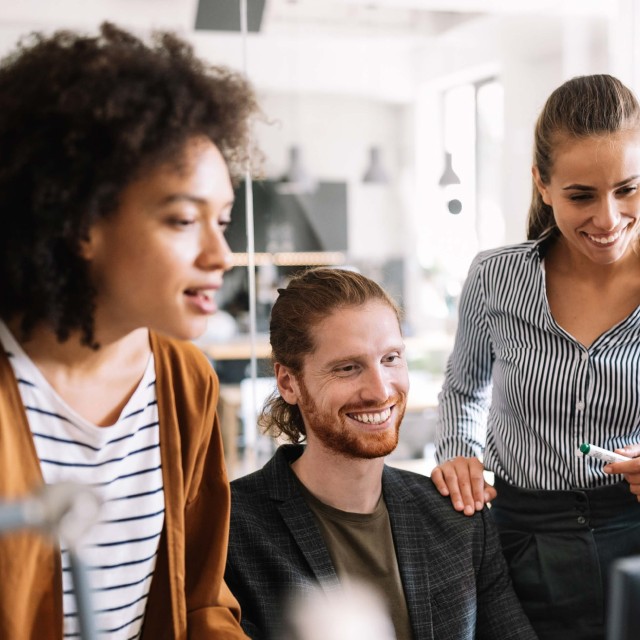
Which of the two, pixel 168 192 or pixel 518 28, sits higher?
pixel 518 28

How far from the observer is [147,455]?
39.6 inches

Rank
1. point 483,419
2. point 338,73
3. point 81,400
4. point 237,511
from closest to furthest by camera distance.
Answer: point 81,400 → point 237,511 → point 483,419 → point 338,73

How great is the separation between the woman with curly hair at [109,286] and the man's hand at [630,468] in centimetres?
70

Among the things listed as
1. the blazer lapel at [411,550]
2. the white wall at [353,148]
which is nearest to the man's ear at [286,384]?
the blazer lapel at [411,550]

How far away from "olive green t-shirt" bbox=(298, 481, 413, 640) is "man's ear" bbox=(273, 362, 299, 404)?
163mm

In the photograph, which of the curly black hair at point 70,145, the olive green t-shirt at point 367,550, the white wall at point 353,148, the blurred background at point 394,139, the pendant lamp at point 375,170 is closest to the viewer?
the curly black hair at point 70,145

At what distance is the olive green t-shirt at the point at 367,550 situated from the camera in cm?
145

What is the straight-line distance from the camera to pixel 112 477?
3.17 feet

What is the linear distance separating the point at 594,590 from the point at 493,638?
193mm

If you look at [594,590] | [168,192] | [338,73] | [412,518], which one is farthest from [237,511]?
[338,73]

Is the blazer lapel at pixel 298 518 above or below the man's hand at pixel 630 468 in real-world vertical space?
below

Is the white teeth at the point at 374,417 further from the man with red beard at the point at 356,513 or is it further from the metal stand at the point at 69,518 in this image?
the metal stand at the point at 69,518

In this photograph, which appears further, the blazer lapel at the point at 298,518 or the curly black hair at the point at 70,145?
the blazer lapel at the point at 298,518

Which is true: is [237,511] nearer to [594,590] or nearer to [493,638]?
[493,638]
